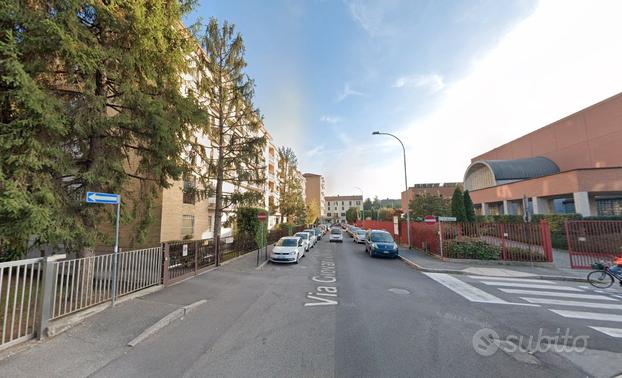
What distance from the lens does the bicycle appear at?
8.72m

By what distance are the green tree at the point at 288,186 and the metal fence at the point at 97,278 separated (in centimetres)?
2680

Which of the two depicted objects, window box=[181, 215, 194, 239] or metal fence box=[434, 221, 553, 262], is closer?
metal fence box=[434, 221, 553, 262]

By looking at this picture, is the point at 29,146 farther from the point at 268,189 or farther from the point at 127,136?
the point at 268,189

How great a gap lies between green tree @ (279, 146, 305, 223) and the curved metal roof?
30194 millimetres

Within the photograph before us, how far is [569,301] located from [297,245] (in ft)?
37.1

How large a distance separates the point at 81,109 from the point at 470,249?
16848 mm

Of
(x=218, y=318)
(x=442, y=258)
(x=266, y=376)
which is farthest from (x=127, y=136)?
(x=442, y=258)

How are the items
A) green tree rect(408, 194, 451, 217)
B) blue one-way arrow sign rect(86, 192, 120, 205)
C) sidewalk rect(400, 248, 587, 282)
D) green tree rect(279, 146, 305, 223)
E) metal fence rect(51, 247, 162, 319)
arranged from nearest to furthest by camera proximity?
1. metal fence rect(51, 247, 162, 319)
2. blue one-way arrow sign rect(86, 192, 120, 205)
3. sidewalk rect(400, 248, 587, 282)
4. green tree rect(408, 194, 451, 217)
5. green tree rect(279, 146, 305, 223)

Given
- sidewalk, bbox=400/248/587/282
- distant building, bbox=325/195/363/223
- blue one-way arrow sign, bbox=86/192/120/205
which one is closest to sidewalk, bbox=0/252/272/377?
blue one-way arrow sign, bbox=86/192/120/205

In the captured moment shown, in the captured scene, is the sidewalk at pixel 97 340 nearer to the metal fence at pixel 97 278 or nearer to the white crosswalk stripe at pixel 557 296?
the metal fence at pixel 97 278

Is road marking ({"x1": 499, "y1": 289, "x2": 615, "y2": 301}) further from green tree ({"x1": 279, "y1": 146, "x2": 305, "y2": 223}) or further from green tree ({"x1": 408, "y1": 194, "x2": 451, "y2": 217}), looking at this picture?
green tree ({"x1": 279, "y1": 146, "x2": 305, "y2": 223})

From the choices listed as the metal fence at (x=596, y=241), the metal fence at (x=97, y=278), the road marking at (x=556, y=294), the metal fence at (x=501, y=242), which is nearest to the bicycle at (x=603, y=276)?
the road marking at (x=556, y=294)

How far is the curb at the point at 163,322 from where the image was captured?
4.44 m

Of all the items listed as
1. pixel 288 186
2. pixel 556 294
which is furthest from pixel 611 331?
pixel 288 186
